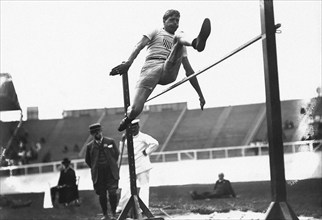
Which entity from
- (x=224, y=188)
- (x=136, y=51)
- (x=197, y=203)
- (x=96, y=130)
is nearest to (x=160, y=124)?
(x=224, y=188)

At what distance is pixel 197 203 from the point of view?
31.8 ft

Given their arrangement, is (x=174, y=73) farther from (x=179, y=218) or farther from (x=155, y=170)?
(x=155, y=170)

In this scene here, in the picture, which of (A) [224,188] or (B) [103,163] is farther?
(A) [224,188]

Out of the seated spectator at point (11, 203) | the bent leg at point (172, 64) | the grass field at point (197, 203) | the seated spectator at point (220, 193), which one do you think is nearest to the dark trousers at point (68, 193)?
the grass field at point (197, 203)

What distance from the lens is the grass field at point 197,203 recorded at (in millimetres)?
8008

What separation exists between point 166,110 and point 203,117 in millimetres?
1781

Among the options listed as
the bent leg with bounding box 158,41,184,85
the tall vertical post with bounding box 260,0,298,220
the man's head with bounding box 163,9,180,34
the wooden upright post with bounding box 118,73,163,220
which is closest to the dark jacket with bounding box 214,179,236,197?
the wooden upright post with bounding box 118,73,163,220

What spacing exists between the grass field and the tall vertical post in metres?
3.25

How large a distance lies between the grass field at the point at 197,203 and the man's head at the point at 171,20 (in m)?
2.88

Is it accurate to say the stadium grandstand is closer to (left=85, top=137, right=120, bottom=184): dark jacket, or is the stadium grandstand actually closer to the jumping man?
(left=85, top=137, right=120, bottom=184): dark jacket

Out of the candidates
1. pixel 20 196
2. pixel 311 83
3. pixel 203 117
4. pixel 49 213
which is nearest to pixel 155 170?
pixel 20 196

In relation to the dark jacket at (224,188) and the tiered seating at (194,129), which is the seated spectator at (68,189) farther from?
the tiered seating at (194,129)

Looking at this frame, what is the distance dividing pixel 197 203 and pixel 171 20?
5.48m

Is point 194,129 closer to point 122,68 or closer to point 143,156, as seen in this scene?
point 143,156
